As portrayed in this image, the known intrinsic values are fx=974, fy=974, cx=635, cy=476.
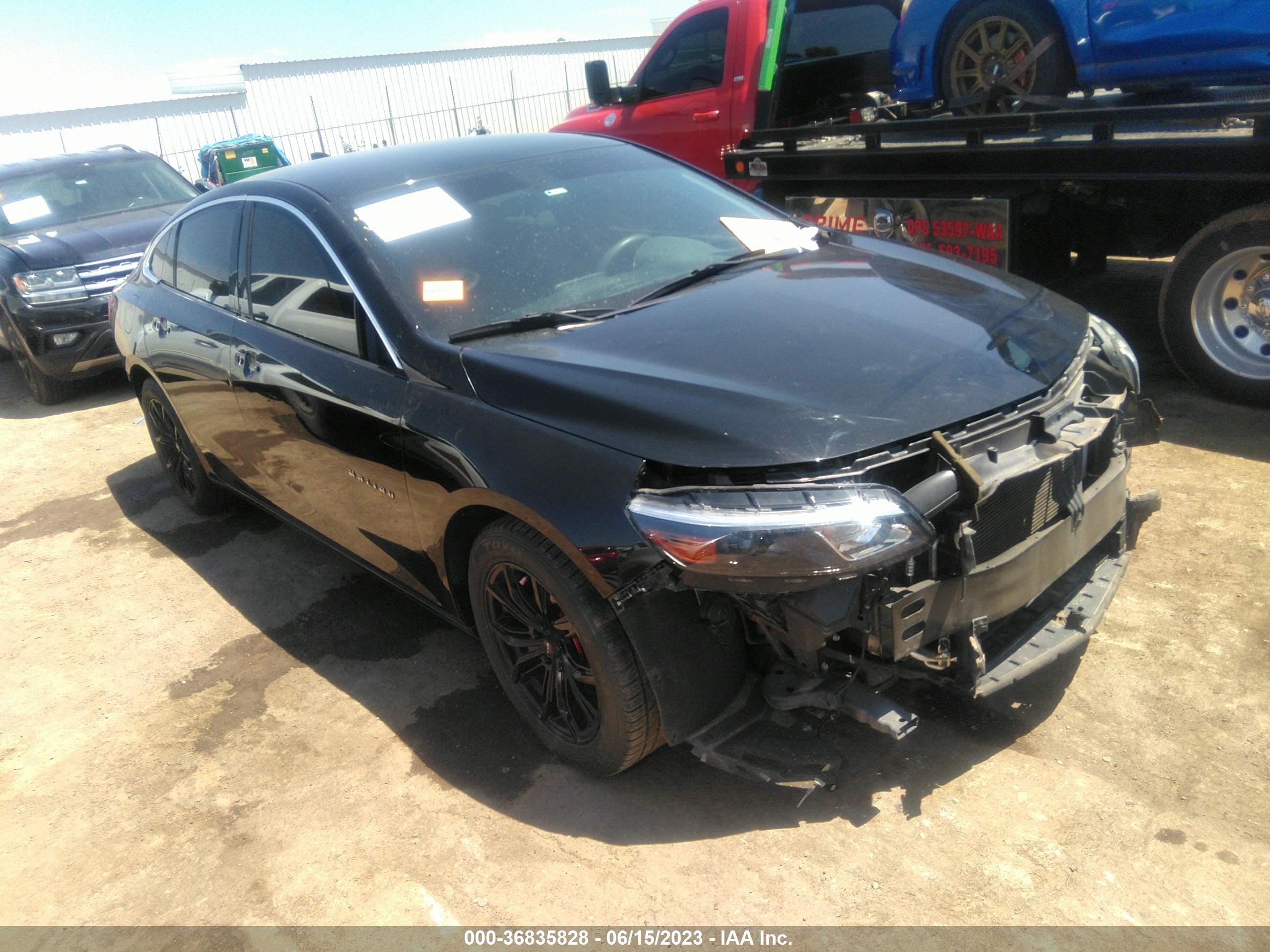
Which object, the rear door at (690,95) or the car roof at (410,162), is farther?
the rear door at (690,95)

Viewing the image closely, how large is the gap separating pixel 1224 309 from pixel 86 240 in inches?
324

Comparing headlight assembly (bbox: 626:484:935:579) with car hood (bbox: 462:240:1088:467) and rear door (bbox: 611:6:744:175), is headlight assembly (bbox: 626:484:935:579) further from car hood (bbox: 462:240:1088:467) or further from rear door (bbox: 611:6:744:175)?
rear door (bbox: 611:6:744:175)

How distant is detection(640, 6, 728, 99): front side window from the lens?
7.49 m

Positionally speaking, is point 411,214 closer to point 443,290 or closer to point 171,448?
point 443,290

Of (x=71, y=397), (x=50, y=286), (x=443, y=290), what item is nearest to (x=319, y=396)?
(x=443, y=290)

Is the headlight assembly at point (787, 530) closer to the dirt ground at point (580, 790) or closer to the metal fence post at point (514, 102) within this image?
the dirt ground at point (580, 790)

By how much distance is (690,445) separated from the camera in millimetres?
2346

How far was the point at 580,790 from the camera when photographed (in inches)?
114

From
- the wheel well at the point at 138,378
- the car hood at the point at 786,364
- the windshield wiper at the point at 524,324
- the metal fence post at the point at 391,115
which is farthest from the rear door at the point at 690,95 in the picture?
the metal fence post at the point at 391,115

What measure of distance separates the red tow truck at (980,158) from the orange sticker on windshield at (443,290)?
319cm

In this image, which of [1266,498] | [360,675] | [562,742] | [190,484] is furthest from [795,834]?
[190,484]

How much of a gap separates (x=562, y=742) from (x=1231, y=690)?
201 centimetres

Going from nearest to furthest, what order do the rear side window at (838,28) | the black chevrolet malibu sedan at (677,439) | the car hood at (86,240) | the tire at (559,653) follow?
the black chevrolet malibu sedan at (677,439)
the tire at (559,653)
the rear side window at (838,28)
the car hood at (86,240)

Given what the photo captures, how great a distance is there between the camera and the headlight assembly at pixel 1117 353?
3.19m
